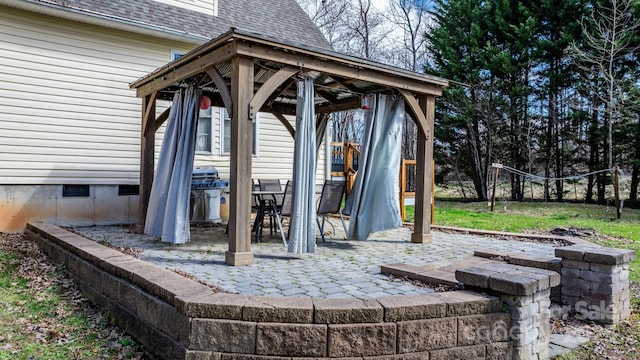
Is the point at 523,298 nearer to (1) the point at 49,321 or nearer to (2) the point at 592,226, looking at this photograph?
(1) the point at 49,321

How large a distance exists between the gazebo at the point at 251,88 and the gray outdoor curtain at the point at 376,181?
45cm

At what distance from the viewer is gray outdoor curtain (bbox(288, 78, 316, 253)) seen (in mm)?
4695

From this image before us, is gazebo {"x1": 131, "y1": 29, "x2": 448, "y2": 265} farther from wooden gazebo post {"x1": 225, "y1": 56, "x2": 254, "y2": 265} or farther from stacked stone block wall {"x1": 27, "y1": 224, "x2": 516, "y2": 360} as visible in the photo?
stacked stone block wall {"x1": 27, "y1": 224, "x2": 516, "y2": 360}

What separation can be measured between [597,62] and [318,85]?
9988mm

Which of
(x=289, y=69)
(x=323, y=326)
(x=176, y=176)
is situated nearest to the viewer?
(x=323, y=326)

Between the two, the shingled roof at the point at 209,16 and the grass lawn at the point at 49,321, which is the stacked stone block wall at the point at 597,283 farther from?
the shingled roof at the point at 209,16

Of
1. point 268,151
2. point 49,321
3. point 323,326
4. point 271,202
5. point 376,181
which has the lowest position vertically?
point 49,321

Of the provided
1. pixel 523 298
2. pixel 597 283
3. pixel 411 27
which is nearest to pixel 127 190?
pixel 523 298

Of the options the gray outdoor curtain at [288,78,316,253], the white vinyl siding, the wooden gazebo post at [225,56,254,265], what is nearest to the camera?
the wooden gazebo post at [225,56,254,265]

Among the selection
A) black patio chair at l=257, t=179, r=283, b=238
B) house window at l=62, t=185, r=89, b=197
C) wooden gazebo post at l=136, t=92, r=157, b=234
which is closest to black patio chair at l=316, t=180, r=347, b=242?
black patio chair at l=257, t=179, r=283, b=238

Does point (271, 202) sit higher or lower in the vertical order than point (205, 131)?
lower

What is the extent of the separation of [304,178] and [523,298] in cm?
244

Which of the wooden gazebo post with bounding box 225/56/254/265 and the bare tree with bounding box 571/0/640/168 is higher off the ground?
the bare tree with bounding box 571/0/640/168

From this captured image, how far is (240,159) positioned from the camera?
430 cm
